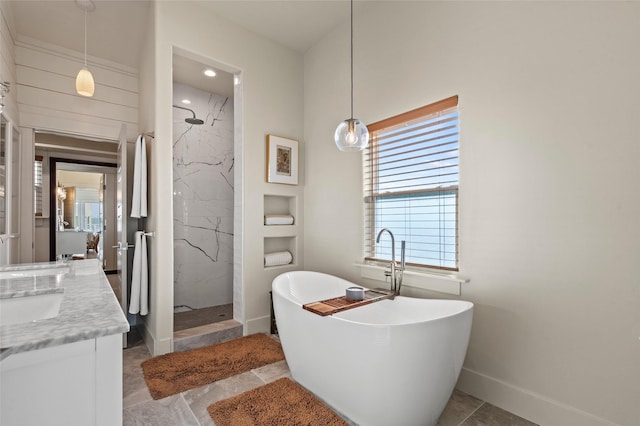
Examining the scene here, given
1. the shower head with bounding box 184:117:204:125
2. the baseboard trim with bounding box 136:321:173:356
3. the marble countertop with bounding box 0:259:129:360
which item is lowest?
the baseboard trim with bounding box 136:321:173:356

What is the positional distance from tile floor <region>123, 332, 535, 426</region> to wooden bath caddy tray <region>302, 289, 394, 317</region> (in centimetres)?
67

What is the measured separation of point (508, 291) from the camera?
1.86 metres

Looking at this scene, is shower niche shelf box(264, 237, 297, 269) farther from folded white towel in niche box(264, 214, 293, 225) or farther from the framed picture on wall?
the framed picture on wall

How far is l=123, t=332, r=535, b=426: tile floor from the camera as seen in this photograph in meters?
1.75

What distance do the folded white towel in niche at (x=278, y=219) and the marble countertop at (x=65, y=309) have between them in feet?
5.39

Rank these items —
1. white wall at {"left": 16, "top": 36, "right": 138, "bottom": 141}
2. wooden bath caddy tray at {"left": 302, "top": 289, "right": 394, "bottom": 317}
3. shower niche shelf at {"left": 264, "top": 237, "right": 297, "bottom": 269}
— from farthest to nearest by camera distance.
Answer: shower niche shelf at {"left": 264, "top": 237, "right": 297, "bottom": 269} → white wall at {"left": 16, "top": 36, "right": 138, "bottom": 141} → wooden bath caddy tray at {"left": 302, "top": 289, "right": 394, "bottom": 317}

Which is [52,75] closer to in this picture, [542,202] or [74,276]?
[74,276]

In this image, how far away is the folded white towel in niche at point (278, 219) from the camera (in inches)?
125

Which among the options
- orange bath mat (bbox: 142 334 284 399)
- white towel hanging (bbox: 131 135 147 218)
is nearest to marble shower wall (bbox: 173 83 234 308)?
white towel hanging (bbox: 131 135 147 218)

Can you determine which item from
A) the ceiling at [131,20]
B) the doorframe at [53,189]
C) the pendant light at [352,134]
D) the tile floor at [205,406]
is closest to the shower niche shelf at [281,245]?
the tile floor at [205,406]

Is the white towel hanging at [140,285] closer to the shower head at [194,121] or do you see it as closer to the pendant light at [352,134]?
the shower head at [194,121]

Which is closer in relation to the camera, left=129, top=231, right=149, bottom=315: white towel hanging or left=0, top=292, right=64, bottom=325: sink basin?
left=0, top=292, right=64, bottom=325: sink basin

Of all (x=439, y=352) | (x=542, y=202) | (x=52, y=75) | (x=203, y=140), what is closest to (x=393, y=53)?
(x=542, y=202)

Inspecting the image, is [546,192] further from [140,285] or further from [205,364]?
[140,285]
